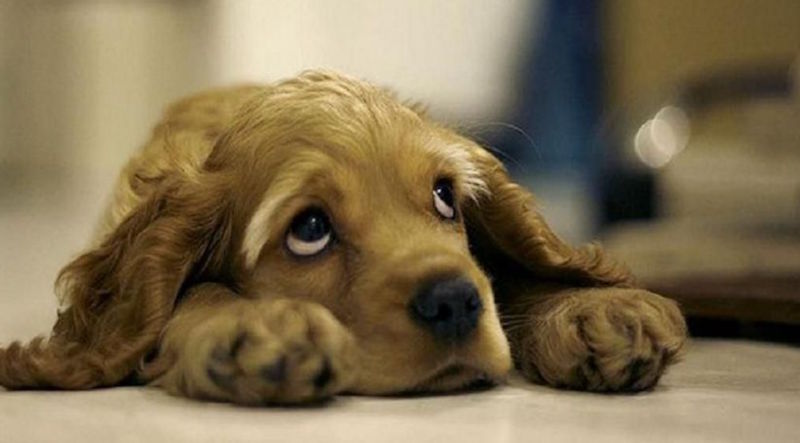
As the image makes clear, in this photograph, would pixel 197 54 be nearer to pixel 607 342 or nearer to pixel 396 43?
pixel 396 43

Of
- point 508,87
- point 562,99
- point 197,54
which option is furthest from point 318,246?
point 508,87

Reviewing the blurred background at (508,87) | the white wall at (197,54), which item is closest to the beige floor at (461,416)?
the blurred background at (508,87)

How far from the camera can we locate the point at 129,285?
76.5 inches

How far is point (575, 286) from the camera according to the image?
220 cm

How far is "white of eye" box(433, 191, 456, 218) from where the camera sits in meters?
1.95

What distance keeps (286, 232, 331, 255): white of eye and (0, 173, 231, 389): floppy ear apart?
121 millimetres

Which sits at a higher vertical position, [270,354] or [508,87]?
[270,354]

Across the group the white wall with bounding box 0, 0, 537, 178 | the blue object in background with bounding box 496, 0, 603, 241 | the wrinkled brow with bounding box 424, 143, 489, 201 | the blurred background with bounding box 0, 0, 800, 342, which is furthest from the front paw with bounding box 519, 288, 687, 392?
the white wall with bounding box 0, 0, 537, 178

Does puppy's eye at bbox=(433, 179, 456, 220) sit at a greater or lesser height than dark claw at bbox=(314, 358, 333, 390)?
greater

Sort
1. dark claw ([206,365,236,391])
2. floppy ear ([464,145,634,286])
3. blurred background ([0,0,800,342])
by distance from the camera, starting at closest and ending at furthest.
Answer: dark claw ([206,365,236,391]) < floppy ear ([464,145,634,286]) < blurred background ([0,0,800,342])

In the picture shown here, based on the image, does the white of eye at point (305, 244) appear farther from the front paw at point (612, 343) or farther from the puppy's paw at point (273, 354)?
the front paw at point (612, 343)

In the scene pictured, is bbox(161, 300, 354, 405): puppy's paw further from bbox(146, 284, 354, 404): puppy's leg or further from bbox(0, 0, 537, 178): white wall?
bbox(0, 0, 537, 178): white wall

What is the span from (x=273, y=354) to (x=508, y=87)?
21.4 feet

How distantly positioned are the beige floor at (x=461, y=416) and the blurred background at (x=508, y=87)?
2.20 meters
